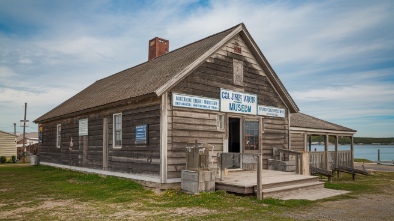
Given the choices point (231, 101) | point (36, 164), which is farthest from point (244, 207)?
point (36, 164)

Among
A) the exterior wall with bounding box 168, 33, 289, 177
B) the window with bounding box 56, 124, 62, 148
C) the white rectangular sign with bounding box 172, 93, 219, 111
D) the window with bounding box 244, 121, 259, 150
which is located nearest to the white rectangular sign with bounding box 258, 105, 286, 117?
the exterior wall with bounding box 168, 33, 289, 177

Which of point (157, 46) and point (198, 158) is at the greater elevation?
point (157, 46)

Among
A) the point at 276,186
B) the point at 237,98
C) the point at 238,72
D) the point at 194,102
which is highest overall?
the point at 238,72

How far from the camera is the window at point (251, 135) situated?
15156mm

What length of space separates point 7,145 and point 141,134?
3218 centimetres

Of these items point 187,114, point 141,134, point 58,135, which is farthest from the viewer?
point 58,135

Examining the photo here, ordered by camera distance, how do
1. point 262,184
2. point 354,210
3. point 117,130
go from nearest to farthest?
point 354,210 → point 262,184 → point 117,130

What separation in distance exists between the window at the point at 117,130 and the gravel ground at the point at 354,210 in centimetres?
860

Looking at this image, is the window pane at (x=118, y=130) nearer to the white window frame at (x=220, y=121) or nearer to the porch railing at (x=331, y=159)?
the white window frame at (x=220, y=121)

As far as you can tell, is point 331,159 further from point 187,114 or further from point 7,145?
point 7,145

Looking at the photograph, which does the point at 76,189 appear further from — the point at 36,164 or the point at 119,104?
the point at 36,164

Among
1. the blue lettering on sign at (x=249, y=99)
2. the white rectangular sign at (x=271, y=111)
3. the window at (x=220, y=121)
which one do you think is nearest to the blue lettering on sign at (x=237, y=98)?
the blue lettering on sign at (x=249, y=99)

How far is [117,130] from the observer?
1489 cm

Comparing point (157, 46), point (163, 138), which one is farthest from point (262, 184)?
point (157, 46)
